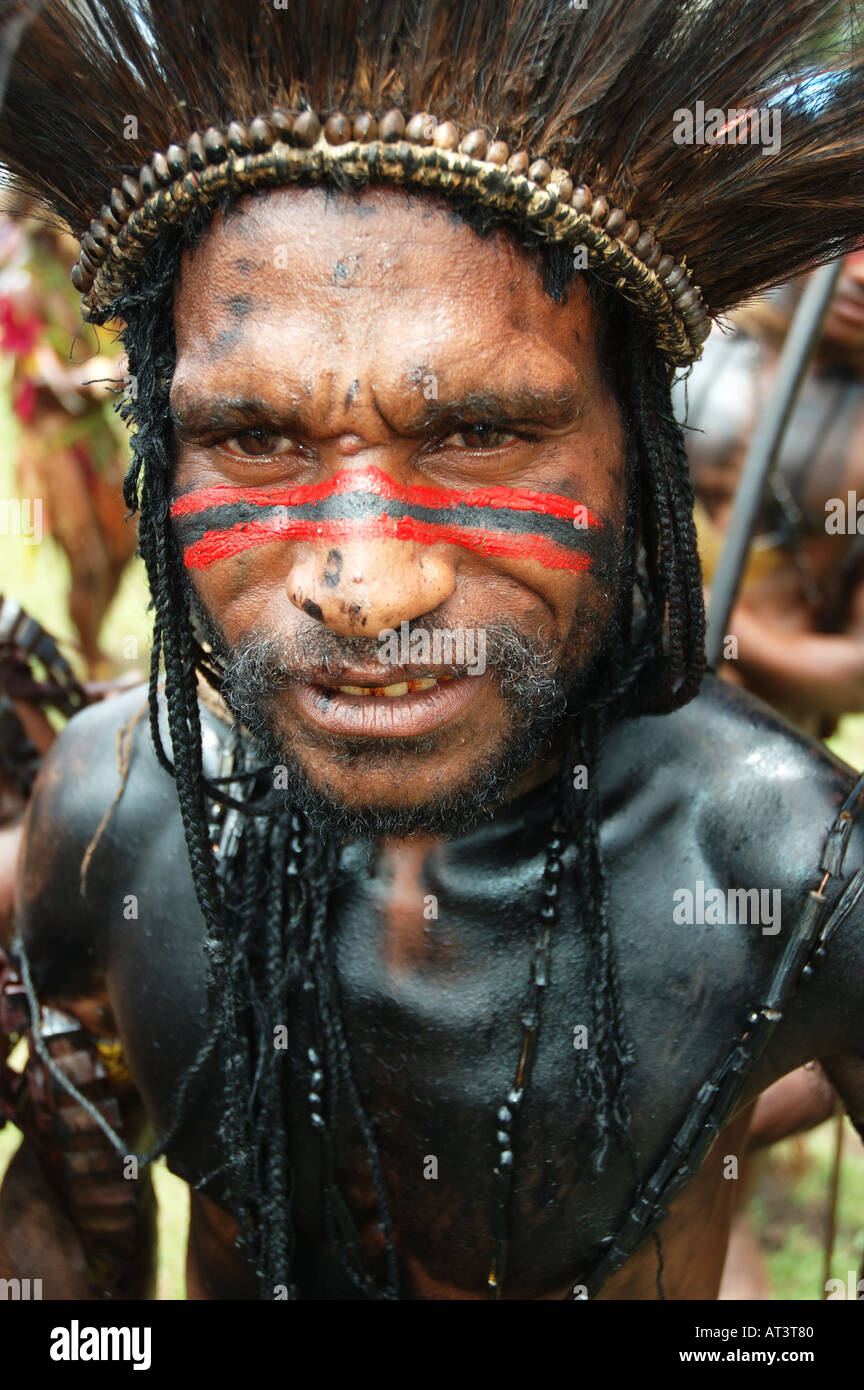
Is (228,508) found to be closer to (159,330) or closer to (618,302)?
(159,330)

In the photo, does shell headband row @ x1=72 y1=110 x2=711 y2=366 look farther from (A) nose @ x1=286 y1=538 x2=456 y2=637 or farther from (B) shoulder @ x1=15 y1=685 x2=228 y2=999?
(B) shoulder @ x1=15 y1=685 x2=228 y2=999

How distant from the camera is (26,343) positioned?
6227mm

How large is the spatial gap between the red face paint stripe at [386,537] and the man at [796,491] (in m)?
2.83

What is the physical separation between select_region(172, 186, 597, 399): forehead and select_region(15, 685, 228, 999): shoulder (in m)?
0.92

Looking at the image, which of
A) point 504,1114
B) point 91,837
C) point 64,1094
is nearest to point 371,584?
point 504,1114

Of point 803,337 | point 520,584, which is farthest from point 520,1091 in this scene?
point 803,337

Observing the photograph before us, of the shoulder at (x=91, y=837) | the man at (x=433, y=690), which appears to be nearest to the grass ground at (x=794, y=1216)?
the shoulder at (x=91, y=837)

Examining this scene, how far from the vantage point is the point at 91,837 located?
7.76ft

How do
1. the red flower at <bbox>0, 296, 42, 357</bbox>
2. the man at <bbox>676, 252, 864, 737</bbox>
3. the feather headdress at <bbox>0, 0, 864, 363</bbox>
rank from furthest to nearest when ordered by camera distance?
the red flower at <bbox>0, 296, 42, 357</bbox>
the man at <bbox>676, 252, 864, 737</bbox>
the feather headdress at <bbox>0, 0, 864, 363</bbox>

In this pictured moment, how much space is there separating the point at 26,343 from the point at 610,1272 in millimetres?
5434

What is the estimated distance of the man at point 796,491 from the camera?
4414 millimetres

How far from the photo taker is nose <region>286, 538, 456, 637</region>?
158 centimetres

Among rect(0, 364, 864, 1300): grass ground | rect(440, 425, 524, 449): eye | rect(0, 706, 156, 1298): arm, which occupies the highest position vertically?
rect(440, 425, 524, 449): eye

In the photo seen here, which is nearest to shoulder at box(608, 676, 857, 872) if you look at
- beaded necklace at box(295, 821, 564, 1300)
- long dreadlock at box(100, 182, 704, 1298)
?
long dreadlock at box(100, 182, 704, 1298)
